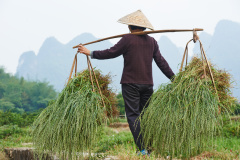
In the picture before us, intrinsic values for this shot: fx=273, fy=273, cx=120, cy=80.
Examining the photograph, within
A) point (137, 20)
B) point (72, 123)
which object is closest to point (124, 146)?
point (72, 123)

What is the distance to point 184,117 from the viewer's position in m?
2.92

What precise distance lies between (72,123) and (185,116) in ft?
4.33

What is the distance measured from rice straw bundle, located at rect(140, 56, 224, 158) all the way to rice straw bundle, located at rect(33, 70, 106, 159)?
0.64 metres

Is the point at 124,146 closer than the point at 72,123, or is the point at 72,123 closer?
the point at 72,123

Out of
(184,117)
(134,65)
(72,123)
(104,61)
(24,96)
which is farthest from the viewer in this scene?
(104,61)

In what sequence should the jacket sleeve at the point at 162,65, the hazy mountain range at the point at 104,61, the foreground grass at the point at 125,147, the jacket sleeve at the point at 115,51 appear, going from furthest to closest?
the hazy mountain range at the point at 104,61
the jacket sleeve at the point at 162,65
the jacket sleeve at the point at 115,51
the foreground grass at the point at 125,147

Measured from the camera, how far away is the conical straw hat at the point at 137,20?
3600 mm

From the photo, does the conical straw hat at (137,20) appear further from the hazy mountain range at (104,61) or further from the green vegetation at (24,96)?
the hazy mountain range at (104,61)

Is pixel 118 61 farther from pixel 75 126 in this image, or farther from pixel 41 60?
pixel 75 126

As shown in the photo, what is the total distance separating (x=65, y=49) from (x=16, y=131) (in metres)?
75.5

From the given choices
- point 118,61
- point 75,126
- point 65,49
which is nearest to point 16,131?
point 75,126

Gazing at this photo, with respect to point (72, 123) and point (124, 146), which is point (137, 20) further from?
point (124, 146)

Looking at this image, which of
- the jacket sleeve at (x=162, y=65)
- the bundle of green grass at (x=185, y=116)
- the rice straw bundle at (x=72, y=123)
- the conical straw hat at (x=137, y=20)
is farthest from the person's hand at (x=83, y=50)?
the bundle of green grass at (x=185, y=116)

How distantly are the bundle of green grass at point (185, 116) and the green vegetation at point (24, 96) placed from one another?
16598mm
